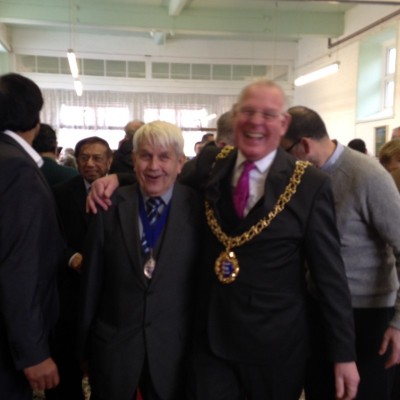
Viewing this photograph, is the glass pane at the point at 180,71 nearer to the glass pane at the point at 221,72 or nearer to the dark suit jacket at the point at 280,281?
the glass pane at the point at 221,72

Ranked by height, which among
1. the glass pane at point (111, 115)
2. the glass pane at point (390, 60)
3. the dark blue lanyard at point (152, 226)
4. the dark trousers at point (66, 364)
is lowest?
the dark trousers at point (66, 364)

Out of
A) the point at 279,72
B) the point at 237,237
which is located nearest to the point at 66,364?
the point at 237,237

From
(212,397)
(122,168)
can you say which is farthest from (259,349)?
(122,168)

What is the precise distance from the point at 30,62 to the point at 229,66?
16.7ft

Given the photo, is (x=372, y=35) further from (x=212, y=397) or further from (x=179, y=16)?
(x=212, y=397)

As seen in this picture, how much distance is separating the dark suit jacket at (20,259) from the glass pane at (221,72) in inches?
431

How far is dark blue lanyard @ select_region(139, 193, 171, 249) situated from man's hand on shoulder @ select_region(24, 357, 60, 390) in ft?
1.70

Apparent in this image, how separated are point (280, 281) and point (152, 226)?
499 millimetres

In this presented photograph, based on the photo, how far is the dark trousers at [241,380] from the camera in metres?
1.48

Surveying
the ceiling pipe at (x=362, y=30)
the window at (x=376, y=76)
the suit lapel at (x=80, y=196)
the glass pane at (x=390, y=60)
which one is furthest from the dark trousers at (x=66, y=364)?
the glass pane at (x=390, y=60)

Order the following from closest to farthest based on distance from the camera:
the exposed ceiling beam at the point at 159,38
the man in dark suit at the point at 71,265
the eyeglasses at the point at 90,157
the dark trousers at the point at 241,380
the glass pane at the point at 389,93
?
the dark trousers at the point at 241,380, the man in dark suit at the point at 71,265, the eyeglasses at the point at 90,157, the glass pane at the point at 389,93, the exposed ceiling beam at the point at 159,38

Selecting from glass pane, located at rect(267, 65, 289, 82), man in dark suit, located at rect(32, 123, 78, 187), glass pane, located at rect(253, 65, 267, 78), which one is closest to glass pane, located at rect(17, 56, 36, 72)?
glass pane, located at rect(253, 65, 267, 78)

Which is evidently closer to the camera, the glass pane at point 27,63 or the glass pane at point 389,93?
the glass pane at point 389,93

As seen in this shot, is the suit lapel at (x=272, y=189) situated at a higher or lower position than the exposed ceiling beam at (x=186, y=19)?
lower
